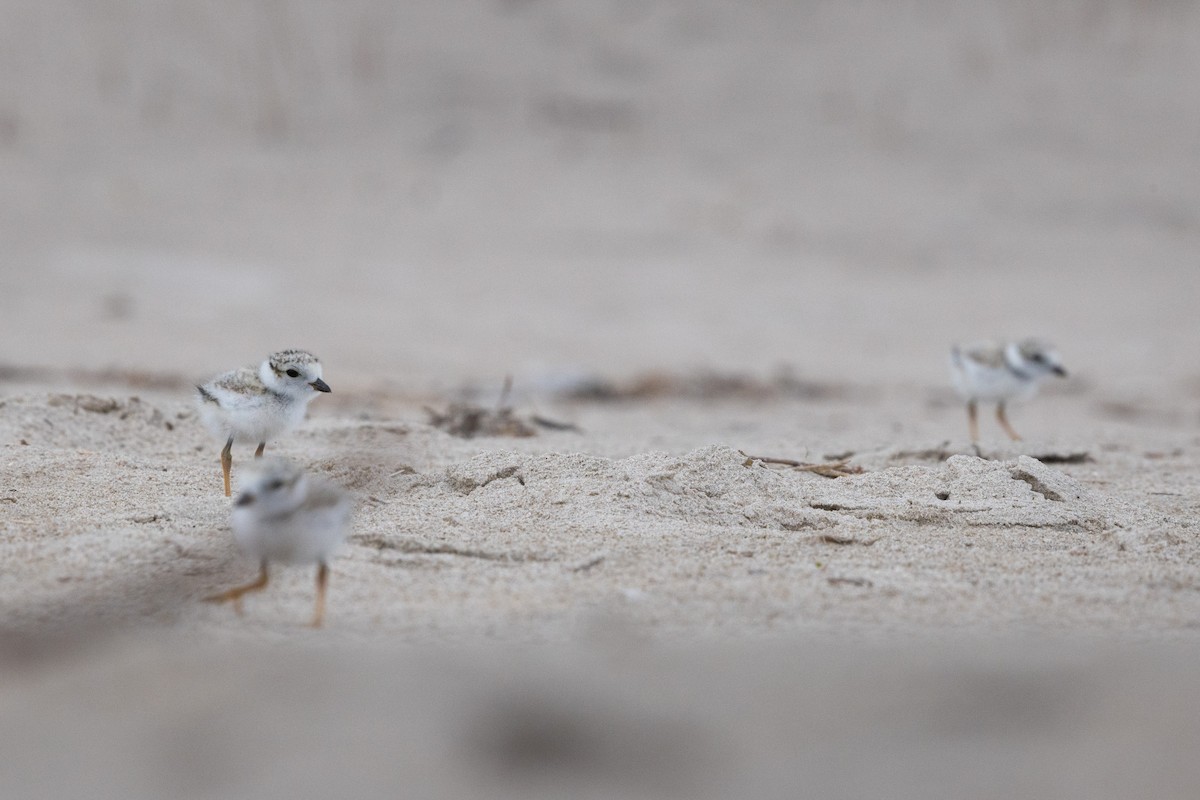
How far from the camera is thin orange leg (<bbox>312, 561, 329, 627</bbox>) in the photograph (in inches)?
108

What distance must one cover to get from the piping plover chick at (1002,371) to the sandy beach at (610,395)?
16.6 inches

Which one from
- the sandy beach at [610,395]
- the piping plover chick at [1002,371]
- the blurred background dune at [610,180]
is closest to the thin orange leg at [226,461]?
the sandy beach at [610,395]

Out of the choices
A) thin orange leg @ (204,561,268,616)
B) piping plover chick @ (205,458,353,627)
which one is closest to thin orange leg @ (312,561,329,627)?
piping plover chick @ (205,458,353,627)

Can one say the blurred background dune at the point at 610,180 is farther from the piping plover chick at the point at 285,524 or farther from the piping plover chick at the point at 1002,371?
the piping plover chick at the point at 285,524

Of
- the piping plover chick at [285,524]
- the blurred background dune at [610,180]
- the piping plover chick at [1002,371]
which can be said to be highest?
the blurred background dune at [610,180]

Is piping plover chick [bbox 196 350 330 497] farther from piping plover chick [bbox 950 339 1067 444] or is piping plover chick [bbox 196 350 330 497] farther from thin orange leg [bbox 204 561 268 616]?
piping plover chick [bbox 950 339 1067 444]

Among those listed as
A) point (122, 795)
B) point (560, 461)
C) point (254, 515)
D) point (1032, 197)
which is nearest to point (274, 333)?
point (560, 461)

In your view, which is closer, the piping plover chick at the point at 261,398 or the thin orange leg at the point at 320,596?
the thin orange leg at the point at 320,596

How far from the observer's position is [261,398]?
4422 mm

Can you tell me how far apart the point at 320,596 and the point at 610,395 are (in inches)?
216

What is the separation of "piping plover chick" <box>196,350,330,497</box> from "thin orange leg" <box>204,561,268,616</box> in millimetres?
1428

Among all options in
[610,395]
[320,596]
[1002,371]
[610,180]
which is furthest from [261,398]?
[610,180]

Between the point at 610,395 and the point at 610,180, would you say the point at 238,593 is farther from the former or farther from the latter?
the point at 610,180

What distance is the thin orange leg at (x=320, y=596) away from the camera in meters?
2.73
